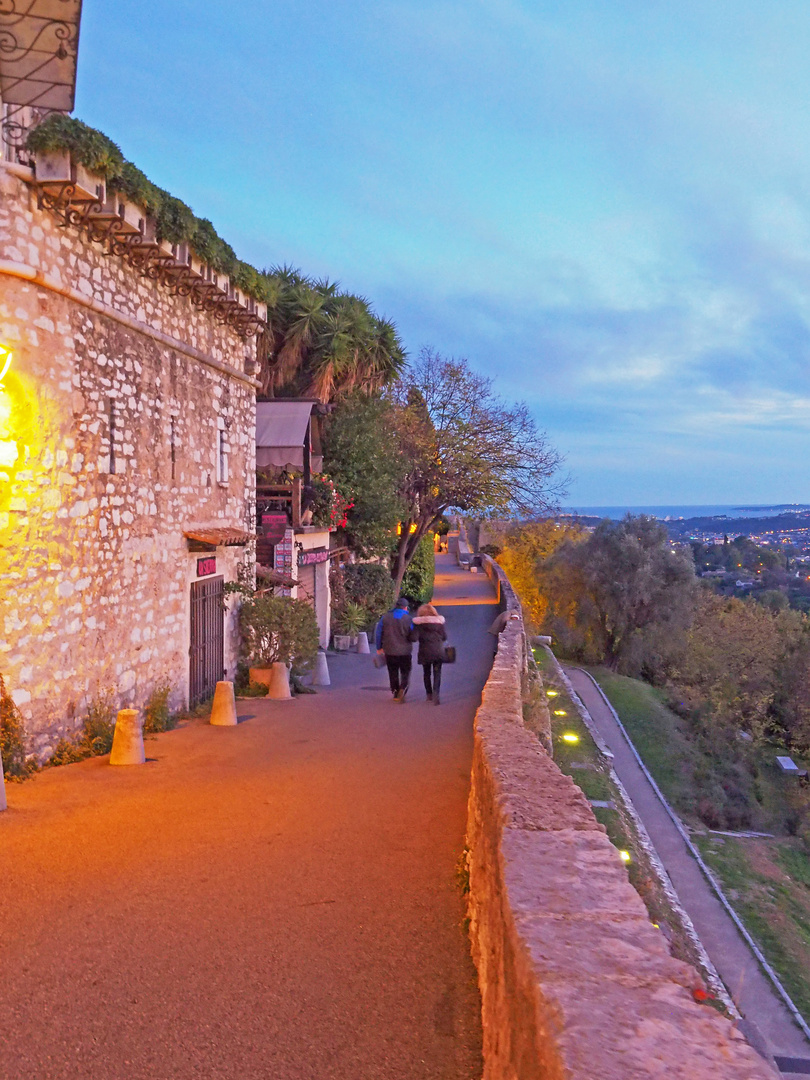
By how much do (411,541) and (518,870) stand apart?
85.4ft

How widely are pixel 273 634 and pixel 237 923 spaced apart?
898 centimetres

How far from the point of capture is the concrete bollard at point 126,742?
7.98 meters

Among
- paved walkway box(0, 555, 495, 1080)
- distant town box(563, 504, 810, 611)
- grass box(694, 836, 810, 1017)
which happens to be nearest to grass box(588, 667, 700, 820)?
grass box(694, 836, 810, 1017)

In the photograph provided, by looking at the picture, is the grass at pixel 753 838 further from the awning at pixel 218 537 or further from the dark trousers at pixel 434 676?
the awning at pixel 218 537

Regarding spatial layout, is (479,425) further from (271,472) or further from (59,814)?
(59,814)

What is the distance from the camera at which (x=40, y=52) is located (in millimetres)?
6383

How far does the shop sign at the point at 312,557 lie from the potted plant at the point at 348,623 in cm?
205

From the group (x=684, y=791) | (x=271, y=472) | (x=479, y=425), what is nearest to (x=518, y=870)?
(x=271, y=472)

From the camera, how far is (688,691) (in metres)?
33.2

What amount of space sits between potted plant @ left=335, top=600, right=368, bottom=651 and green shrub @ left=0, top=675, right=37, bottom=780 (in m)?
13.3

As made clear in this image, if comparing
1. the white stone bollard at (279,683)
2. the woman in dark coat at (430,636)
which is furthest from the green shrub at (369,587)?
the woman in dark coat at (430,636)

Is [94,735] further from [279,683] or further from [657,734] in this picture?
[657,734]

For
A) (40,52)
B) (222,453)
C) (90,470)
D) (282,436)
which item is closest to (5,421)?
(90,470)

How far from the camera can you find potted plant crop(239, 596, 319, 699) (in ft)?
43.3
